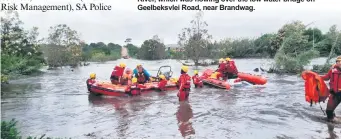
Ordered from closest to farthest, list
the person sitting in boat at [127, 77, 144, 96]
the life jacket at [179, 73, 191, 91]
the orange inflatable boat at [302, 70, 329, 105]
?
the orange inflatable boat at [302, 70, 329, 105], the life jacket at [179, 73, 191, 91], the person sitting in boat at [127, 77, 144, 96]

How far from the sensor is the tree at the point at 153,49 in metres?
80.1

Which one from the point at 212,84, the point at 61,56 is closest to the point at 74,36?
the point at 61,56

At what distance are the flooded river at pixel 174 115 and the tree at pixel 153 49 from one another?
205ft

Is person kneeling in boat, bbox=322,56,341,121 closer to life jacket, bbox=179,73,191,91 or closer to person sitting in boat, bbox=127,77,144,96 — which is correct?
life jacket, bbox=179,73,191,91

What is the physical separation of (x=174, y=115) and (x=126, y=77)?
5.51m

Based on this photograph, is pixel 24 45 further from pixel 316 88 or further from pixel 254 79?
pixel 316 88

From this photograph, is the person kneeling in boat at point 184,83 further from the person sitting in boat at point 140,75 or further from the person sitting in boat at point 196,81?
the person sitting in boat at point 196,81

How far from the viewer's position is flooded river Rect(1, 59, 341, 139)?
942cm

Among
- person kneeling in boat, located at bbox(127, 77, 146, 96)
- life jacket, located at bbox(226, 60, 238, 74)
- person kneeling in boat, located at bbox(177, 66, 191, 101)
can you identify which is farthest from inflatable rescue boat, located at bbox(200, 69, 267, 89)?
person kneeling in boat, located at bbox(177, 66, 191, 101)

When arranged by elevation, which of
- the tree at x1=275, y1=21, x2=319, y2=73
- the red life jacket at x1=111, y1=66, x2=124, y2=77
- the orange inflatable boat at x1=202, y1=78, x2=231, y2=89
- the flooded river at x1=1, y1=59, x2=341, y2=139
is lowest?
the flooded river at x1=1, y1=59, x2=341, y2=139

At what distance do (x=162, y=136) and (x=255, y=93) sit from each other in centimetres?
910

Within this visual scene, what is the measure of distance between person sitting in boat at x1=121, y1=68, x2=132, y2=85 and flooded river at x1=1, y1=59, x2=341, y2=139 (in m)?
1.05

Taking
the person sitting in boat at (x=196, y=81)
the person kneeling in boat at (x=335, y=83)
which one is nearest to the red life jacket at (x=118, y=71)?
the person sitting in boat at (x=196, y=81)

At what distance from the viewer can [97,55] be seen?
79500 millimetres
